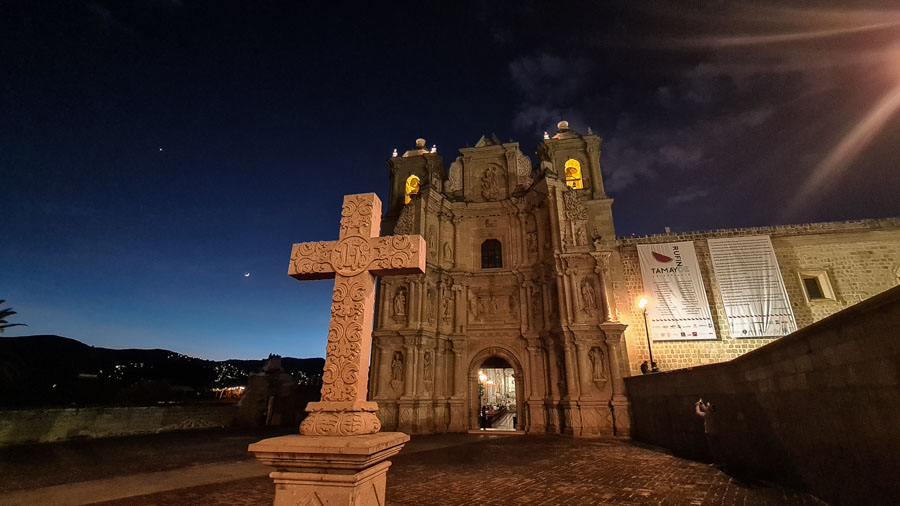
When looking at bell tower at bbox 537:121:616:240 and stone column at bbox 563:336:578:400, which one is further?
bell tower at bbox 537:121:616:240

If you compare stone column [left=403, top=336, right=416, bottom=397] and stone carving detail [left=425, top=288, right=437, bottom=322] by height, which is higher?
stone carving detail [left=425, top=288, right=437, bottom=322]

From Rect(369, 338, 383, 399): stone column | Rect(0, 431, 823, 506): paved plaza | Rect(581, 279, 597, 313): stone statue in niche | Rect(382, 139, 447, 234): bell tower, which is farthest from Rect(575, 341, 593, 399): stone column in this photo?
Rect(382, 139, 447, 234): bell tower

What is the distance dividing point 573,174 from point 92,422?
24.3 meters

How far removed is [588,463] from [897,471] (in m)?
5.89

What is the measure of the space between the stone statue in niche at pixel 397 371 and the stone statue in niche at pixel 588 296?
8959 mm

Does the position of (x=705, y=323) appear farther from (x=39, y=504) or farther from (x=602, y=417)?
(x=39, y=504)

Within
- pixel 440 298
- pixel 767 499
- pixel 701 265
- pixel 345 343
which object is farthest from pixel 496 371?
pixel 345 343

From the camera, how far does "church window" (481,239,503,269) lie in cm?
2103

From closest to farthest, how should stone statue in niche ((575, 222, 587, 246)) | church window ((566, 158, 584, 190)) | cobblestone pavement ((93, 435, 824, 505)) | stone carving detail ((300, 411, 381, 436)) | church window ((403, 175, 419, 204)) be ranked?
1. stone carving detail ((300, 411, 381, 436))
2. cobblestone pavement ((93, 435, 824, 505))
3. stone statue in niche ((575, 222, 587, 246))
4. church window ((566, 158, 584, 190))
5. church window ((403, 175, 419, 204))

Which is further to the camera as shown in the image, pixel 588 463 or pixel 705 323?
pixel 705 323

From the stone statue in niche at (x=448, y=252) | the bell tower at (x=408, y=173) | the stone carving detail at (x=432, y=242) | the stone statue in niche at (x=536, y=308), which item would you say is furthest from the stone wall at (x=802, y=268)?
the bell tower at (x=408, y=173)

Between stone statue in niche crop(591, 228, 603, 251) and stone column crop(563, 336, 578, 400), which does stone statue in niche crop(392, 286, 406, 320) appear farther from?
stone statue in niche crop(591, 228, 603, 251)

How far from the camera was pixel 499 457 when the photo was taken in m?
9.80

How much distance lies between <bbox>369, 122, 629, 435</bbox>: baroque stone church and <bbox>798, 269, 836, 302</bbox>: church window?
28.1ft
